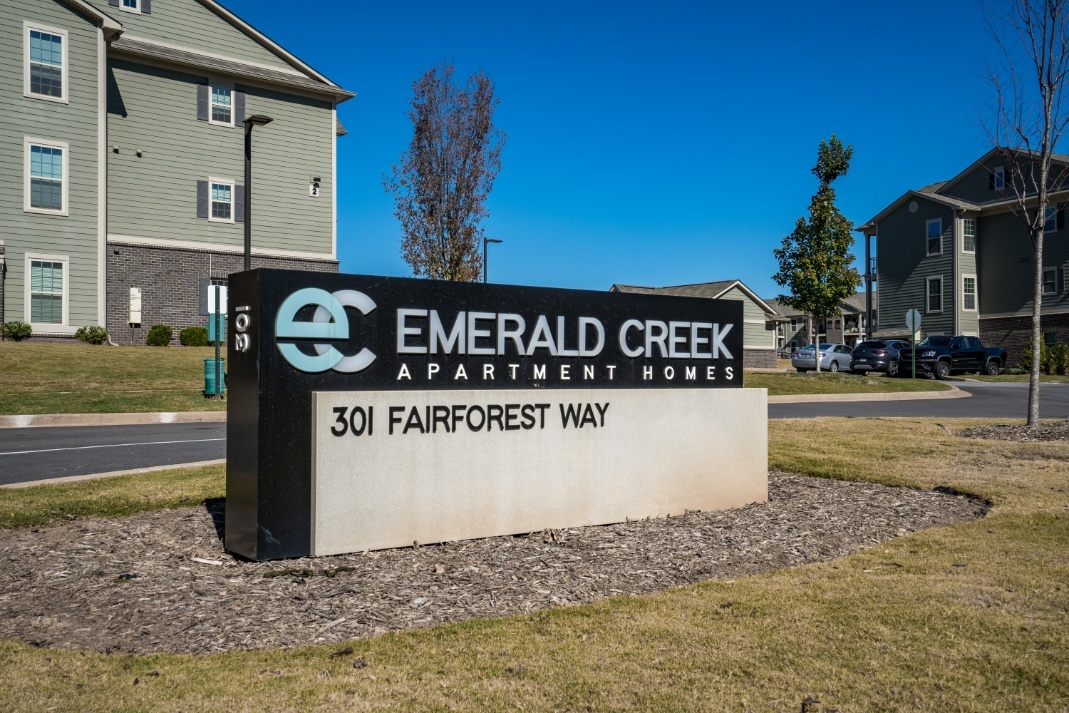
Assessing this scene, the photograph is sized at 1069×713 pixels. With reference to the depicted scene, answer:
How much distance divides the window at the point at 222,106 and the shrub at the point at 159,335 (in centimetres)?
735

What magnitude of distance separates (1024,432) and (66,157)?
2577 cm

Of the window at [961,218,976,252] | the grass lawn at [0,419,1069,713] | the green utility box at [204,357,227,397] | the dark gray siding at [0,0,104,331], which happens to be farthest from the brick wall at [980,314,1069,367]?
the grass lawn at [0,419,1069,713]

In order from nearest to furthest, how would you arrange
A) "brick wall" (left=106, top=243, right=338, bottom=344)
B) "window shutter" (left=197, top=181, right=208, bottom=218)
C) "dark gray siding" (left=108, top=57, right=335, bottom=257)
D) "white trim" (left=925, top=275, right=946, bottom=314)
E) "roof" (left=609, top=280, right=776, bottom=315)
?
"brick wall" (left=106, top=243, right=338, bottom=344) < "dark gray siding" (left=108, top=57, right=335, bottom=257) < "window shutter" (left=197, top=181, right=208, bottom=218) < "white trim" (left=925, top=275, right=946, bottom=314) < "roof" (left=609, top=280, right=776, bottom=315)

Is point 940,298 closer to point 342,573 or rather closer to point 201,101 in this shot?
point 201,101

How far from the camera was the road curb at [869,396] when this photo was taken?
24.6 metres

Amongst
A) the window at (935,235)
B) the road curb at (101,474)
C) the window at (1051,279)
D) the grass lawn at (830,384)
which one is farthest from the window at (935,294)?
the road curb at (101,474)

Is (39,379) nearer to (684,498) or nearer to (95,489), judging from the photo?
(95,489)

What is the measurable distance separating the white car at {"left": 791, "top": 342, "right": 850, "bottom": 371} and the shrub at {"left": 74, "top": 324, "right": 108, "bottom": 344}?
100 feet

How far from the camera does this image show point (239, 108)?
29.4 meters

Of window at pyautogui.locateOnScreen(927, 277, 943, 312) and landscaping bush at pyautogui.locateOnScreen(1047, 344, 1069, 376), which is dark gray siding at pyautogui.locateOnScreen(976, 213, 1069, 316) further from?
landscaping bush at pyautogui.locateOnScreen(1047, 344, 1069, 376)

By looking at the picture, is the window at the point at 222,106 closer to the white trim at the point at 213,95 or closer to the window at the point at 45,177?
the white trim at the point at 213,95

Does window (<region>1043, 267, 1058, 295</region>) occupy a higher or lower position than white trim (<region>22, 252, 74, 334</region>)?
higher

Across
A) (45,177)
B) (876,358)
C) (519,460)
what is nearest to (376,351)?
(519,460)

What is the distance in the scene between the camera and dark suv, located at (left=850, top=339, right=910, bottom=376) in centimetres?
3728
